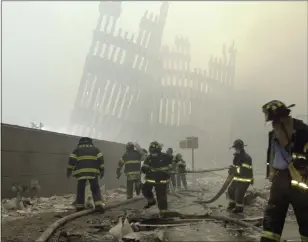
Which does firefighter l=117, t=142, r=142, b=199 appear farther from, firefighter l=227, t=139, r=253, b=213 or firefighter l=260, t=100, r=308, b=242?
firefighter l=260, t=100, r=308, b=242

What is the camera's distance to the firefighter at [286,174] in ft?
9.82

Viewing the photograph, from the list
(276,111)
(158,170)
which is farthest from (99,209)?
(276,111)

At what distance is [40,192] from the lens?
28.0 feet

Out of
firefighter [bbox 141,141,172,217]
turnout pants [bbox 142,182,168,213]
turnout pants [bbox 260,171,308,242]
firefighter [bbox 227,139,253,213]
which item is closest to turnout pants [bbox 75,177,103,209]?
turnout pants [bbox 142,182,168,213]

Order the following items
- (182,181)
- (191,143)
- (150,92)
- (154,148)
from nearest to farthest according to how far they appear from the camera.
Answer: (154,148)
(182,181)
(191,143)
(150,92)

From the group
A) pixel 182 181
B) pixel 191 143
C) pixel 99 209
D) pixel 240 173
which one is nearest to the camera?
pixel 99 209

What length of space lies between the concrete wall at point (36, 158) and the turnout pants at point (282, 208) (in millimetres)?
6026

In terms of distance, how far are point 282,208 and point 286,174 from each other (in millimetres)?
318

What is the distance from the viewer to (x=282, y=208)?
3053 mm

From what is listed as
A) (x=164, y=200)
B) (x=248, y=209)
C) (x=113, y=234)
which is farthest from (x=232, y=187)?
(x=113, y=234)

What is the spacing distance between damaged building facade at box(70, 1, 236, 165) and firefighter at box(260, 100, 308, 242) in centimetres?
2033

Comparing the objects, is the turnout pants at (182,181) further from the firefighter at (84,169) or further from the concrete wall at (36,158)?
the firefighter at (84,169)

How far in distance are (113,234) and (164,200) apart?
192 centimetres

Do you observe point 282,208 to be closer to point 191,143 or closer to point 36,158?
point 36,158
